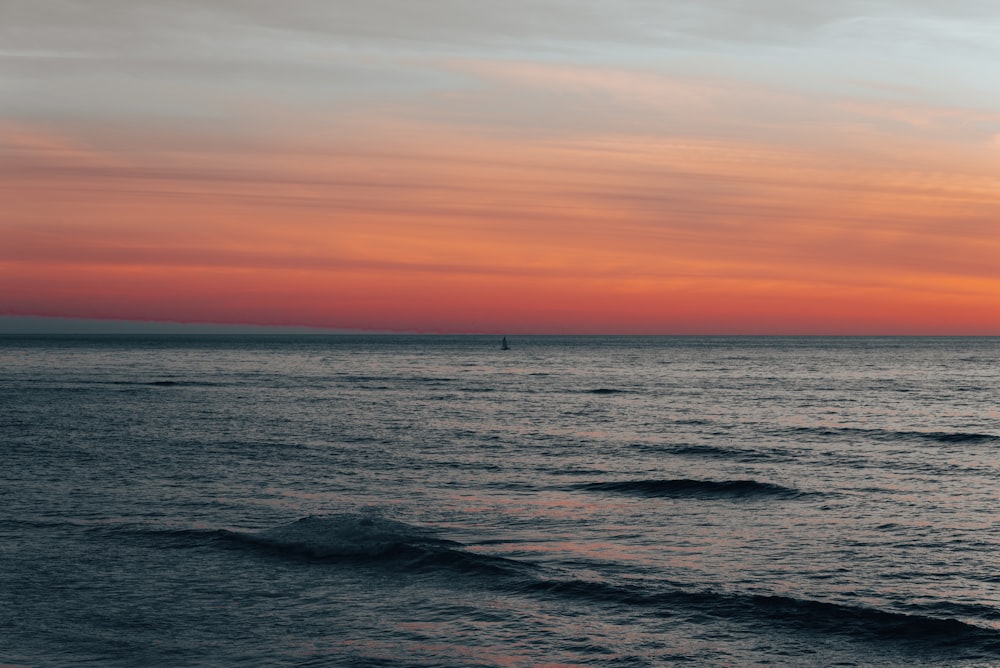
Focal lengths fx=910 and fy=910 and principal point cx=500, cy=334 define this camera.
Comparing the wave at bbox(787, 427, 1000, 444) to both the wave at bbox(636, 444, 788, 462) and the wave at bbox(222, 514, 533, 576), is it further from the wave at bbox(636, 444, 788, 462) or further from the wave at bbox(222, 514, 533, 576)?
the wave at bbox(222, 514, 533, 576)

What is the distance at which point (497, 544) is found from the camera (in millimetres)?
20406

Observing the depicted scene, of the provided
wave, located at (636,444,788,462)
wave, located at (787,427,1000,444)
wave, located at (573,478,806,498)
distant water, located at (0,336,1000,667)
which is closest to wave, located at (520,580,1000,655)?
distant water, located at (0,336,1000,667)

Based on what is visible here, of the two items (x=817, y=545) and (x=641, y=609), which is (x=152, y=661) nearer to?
(x=641, y=609)

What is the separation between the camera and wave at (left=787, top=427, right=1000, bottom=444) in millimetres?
41062

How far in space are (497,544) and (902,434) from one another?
29835 millimetres

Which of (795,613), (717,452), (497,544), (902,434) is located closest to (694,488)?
(717,452)

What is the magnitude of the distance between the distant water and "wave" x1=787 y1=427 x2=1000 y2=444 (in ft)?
1.26

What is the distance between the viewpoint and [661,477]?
30266 millimetres

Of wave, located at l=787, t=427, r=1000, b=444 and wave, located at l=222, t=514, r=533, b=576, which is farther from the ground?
wave, located at l=787, t=427, r=1000, b=444

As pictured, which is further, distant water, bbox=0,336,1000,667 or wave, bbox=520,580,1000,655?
wave, bbox=520,580,1000,655

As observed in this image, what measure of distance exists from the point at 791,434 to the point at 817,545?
79.3 ft

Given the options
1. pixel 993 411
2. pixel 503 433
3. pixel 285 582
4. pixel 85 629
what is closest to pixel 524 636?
pixel 285 582

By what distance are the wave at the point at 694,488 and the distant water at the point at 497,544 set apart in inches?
6.1

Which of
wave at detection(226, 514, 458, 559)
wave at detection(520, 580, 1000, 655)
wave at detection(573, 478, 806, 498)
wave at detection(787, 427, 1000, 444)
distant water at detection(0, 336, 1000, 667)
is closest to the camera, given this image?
distant water at detection(0, 336, 1000, 667)
